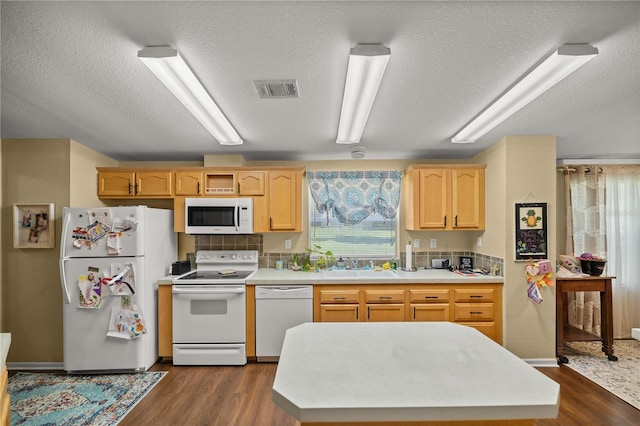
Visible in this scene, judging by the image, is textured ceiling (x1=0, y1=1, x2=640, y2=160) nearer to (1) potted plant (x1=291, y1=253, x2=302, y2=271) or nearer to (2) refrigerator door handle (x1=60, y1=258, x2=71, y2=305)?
(2) refrigerator door handle (x1=60, y1=258, x2=71, y2=305)

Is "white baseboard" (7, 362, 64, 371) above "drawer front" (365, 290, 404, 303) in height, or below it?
below

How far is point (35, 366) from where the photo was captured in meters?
3.08

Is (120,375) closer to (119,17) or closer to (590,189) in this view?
(119,17)

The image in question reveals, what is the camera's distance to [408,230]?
398 cm

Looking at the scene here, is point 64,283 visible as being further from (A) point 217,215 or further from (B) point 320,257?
(B) point 320,257

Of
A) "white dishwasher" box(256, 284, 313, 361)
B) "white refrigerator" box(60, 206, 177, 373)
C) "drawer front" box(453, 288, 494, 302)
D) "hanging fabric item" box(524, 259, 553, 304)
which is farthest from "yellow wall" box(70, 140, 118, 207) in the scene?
"hanging fabric item" box(524, 259, 553, 304)

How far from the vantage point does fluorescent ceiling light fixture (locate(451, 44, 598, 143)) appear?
4.82 feet

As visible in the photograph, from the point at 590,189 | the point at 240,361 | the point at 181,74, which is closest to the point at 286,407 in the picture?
the point at 181,74

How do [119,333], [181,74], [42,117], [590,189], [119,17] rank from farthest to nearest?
[590,189] → [119,333] → [42,117] → [181,74] → [119,17]

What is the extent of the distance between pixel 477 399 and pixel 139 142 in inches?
139

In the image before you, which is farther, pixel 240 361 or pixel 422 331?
pixel 240 361

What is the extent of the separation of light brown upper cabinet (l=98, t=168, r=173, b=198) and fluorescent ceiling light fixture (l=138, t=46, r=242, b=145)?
4.77 feet

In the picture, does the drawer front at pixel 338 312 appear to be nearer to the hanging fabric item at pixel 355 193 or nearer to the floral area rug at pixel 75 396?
the hanging fabric item at pixel 355 193

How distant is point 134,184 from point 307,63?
2.88 m
